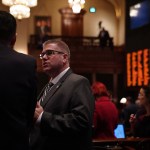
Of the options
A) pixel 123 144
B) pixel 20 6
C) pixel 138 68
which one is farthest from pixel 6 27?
pixel 138 68

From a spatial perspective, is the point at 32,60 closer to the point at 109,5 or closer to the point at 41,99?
the point at 41,99

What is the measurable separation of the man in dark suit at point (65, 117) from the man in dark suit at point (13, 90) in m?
0.43

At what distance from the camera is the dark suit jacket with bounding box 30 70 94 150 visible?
7.38ft

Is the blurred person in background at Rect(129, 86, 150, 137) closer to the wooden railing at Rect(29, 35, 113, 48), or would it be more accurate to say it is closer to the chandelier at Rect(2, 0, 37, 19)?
the chandelier at Rect(2, 0, 37, 19)

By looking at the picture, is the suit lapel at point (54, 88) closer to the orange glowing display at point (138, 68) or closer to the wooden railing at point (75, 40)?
the orange glowing display at point (138, 68)

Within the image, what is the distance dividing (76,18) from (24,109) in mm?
16833

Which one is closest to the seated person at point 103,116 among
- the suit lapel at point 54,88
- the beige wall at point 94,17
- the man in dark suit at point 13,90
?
the suit lapel at point 54,88

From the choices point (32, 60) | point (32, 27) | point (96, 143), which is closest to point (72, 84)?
point (32, 60)

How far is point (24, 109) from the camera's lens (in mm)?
1811

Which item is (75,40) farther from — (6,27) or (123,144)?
(6,27)

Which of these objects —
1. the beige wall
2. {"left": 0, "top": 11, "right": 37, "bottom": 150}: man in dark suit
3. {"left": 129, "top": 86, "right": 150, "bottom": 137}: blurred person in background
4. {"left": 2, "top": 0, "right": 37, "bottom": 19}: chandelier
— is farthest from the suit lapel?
the beige wall

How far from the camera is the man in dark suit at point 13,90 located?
174 centimetres

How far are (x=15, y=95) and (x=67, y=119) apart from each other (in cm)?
56

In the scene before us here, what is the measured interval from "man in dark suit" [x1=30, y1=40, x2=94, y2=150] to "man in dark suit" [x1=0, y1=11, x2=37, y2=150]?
43 centimetres
